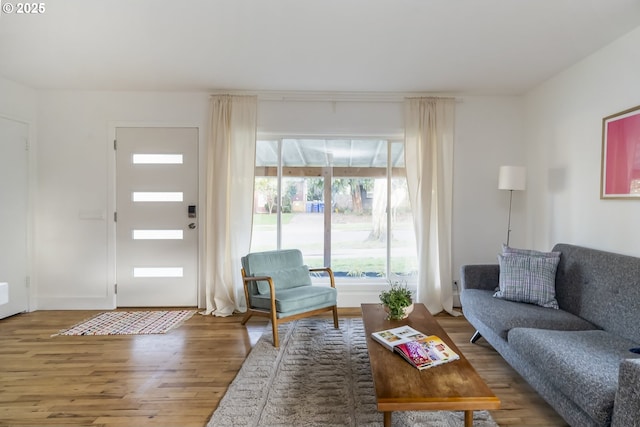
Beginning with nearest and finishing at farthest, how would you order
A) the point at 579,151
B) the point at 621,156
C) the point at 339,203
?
the point at 621,156 → the point at 579,151 → the point at 339,203

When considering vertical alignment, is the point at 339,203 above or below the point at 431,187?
below

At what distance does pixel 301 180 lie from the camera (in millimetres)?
4004

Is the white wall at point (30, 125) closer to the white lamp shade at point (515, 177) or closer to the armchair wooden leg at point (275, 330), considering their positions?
the armchair wooden leg at point (275, 330)

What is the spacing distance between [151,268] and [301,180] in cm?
211

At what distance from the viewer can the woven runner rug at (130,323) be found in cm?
314

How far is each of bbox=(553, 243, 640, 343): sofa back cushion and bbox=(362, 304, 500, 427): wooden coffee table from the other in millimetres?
1153

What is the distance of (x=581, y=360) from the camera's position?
1.65 meters

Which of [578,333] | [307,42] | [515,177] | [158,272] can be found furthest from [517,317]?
[158,272]

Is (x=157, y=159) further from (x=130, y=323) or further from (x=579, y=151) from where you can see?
(x=579, y=151)

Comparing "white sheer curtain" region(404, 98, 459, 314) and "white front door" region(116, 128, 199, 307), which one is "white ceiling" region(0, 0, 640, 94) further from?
"white front door" region(116, 128, 199, 307)

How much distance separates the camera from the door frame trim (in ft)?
12.5

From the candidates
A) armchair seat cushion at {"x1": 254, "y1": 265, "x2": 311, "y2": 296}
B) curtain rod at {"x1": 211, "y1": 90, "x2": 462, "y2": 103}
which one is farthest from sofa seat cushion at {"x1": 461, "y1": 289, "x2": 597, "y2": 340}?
curtain rod at {"x1": 211, "y1": 90, "x2": 462, "y2": 103}

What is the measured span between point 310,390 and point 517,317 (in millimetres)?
1556

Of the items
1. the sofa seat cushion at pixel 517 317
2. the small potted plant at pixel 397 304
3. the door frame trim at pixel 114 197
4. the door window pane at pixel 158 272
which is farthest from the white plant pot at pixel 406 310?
the door window pane at pixel 158 272
